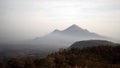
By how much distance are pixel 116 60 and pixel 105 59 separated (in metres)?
2.39

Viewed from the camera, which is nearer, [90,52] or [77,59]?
[77,59]

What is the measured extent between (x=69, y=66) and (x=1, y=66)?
471 inches

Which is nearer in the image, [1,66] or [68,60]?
[1,66]

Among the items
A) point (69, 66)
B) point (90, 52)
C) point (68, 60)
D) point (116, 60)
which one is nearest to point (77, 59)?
point (68, 60)

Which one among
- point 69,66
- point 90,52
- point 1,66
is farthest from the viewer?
point 90,52

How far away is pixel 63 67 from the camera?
42.5m

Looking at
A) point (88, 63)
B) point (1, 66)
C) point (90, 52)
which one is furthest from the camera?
point (90, 52)

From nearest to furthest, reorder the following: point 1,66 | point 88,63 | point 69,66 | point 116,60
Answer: point 1,66 < point 69,66 < point 88,63 < point 116,60

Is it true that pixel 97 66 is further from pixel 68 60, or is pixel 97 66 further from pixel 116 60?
pixel 116 60

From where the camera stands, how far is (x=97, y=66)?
4428 cm

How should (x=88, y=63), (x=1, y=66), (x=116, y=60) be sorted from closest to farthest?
1. (x=1, y=66)
2. (x=88, y=63)
3. (x=116, y=60)

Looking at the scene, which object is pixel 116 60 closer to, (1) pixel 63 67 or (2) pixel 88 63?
(2) pixel 88 63

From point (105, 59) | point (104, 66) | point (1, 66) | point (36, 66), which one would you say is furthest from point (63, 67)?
point (105, 59)

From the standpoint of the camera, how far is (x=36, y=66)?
136ft
